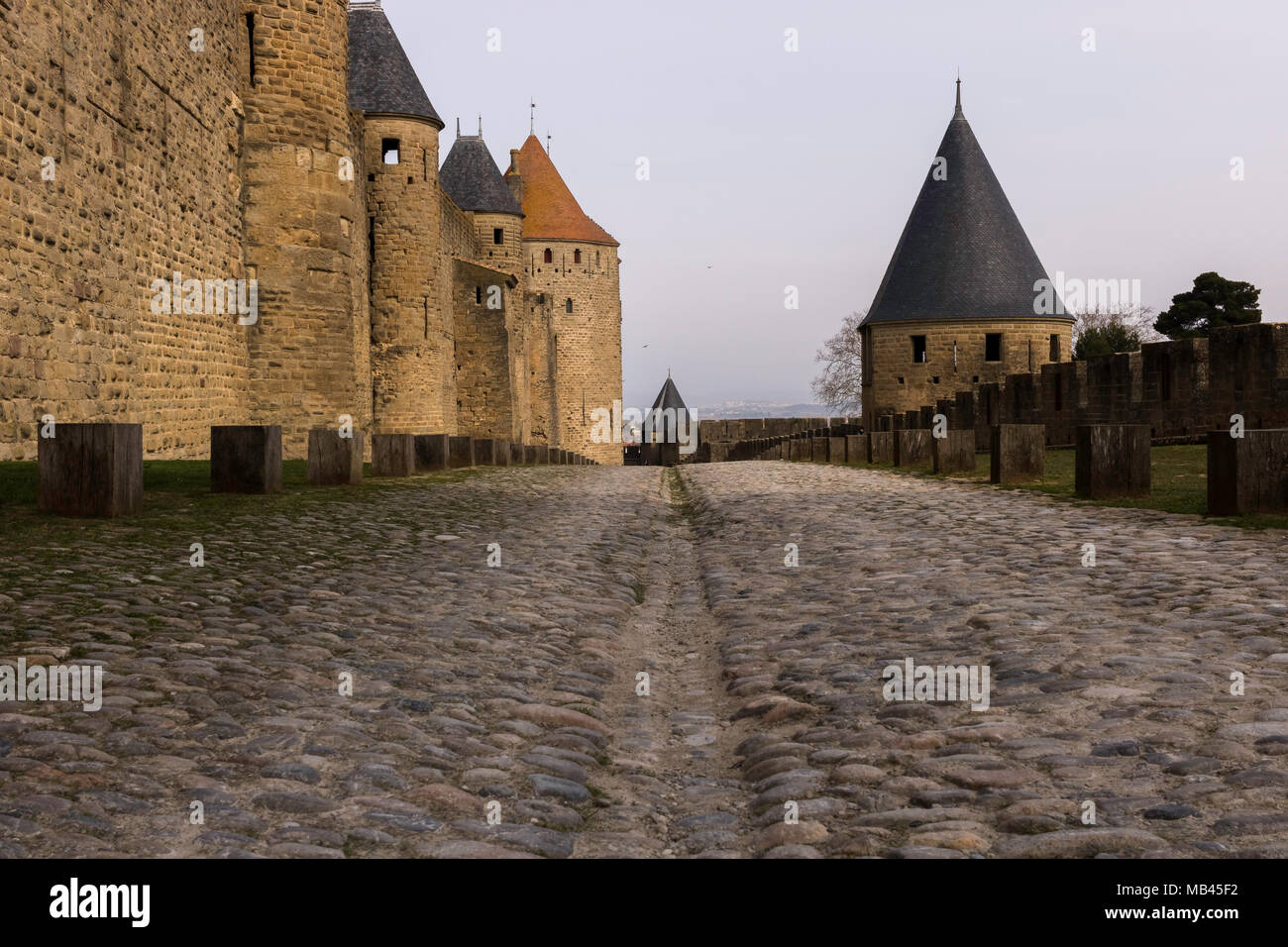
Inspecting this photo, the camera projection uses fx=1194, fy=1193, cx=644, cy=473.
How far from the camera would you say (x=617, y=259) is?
64.9m

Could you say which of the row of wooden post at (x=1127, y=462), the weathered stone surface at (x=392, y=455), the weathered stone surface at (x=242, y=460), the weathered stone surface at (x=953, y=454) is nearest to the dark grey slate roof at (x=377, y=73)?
the weathered stone surface at (x=392, y=455)

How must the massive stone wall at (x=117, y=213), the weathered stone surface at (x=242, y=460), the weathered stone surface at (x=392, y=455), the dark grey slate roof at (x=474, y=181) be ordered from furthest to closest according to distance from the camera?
1. the dark grey slate roof at (x=474, y=181)
2. the weathered stone surface at (x=392, y=455)
3. the massive stone wall at (x=117, y=213)
4. the weathered stone surface at (x=242, y=460)

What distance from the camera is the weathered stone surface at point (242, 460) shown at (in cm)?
991

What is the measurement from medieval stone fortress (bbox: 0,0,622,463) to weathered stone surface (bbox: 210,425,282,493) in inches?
119

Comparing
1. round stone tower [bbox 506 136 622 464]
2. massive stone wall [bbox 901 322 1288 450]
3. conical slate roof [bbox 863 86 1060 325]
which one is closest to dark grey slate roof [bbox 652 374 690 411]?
round stone tower [bbox 506 136 622 464]

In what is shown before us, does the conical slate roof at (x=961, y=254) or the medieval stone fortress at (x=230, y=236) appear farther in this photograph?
the conical slate roof at (x=961, y=254)

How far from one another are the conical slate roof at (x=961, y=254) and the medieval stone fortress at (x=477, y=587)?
26577 millimetres

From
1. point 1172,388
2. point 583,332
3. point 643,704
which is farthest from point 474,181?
point 643,704

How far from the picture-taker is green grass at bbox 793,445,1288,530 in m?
7.81

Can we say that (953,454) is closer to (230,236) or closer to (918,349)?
(230,236)

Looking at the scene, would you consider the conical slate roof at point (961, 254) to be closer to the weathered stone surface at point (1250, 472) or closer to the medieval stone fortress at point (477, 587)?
the medieval stone fortress at point (477, 587)

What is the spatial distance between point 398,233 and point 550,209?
108ft

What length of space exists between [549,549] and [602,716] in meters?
4.06

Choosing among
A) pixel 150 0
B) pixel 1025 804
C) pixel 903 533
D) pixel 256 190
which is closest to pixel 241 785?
pixel 1025 804
